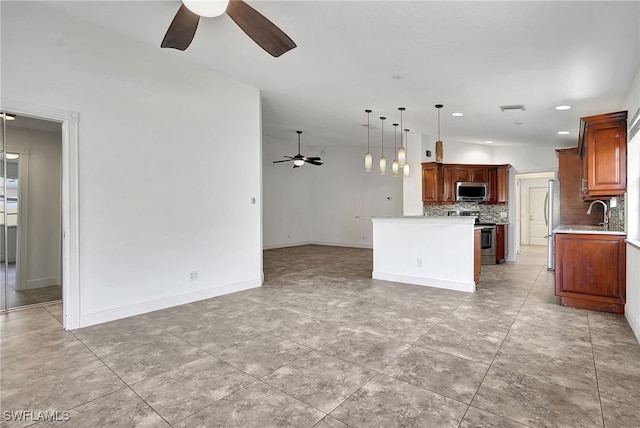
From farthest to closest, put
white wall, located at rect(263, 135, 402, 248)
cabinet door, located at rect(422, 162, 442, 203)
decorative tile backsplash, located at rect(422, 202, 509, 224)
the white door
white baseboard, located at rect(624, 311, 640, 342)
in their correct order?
1. the white door
2. white wall, located at rect(263, 135, 402, 248)
3. decorative tile backsplash, located at rect(422, 202, 509, 224)
4. cabinet door, located at rect(422, 162, 442, 203)
5. white baseboard, located at rect(624, 311, 640, 342)

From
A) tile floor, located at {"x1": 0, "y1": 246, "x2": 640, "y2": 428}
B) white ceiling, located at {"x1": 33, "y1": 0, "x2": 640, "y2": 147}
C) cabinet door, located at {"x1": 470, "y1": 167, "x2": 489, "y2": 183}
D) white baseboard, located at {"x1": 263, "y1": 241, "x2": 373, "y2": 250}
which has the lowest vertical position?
tile floor, located at {"x1": 0, "y1": 246, "x2": 640, "y2": 428}

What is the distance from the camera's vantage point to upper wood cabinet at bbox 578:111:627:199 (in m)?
3.65

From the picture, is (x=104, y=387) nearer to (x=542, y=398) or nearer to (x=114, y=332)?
(x=114, y=332)

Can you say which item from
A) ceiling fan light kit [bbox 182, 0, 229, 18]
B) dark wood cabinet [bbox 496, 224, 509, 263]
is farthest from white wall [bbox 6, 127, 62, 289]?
dark wood cabinet [bbox 496, 224, 509, 263]

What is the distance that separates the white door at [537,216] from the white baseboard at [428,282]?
8.39m

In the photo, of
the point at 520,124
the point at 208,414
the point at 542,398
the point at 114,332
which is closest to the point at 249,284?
the point at 114,332

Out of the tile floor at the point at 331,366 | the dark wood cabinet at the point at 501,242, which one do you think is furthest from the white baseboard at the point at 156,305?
the dark wood cabinet at the point at 501,242

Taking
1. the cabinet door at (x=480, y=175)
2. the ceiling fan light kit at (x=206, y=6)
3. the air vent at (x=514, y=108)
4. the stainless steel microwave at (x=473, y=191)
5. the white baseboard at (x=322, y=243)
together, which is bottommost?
the white baseboard at (x=322, y=243)

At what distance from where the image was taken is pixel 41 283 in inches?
194

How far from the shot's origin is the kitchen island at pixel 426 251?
4766 millimetres

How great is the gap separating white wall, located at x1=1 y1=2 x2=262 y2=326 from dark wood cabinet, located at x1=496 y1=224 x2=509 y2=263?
5471mm

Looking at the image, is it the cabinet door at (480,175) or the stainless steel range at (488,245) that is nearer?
the stainless steel range at (488,245)

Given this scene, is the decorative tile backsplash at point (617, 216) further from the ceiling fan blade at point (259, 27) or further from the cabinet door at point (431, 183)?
the ceiling fan blade at point (259, 27)

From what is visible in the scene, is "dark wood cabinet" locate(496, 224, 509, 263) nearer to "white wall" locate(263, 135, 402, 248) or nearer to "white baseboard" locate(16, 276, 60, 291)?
"white wall" locate(263, 135, 402, 248)
